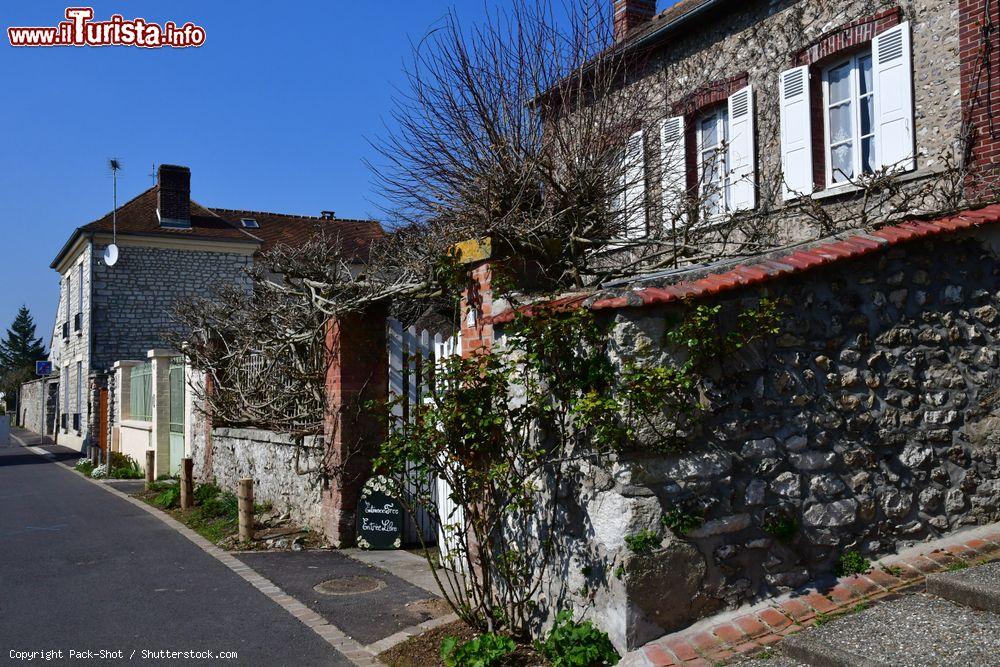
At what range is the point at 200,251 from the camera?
84.8 ft

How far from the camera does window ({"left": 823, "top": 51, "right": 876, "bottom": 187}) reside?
9.15m

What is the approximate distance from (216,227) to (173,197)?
1.58 meters

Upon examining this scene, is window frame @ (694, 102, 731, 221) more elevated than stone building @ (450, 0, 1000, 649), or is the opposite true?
window frame @ (694, 102, 731, 221)

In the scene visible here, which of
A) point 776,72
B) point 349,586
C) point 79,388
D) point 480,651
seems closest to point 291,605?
point 349,586

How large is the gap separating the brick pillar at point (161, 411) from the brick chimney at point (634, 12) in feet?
32.3

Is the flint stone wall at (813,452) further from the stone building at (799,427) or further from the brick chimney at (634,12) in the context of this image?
the brick chimney at (634,12)

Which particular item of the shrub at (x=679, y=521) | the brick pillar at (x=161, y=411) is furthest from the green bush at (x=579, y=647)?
the brick pillar at (x=161, y=411)

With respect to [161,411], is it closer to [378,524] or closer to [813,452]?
[378,524]

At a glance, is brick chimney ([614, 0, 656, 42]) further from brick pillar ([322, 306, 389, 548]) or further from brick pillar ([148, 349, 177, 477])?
brick pillar ([148, 349, 177, 477])

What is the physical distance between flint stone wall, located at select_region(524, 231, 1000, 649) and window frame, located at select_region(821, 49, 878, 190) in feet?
11.7

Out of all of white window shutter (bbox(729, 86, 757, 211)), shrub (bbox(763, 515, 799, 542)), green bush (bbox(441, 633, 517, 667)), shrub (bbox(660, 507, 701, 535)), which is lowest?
green bush (bbox(441, 633, 517, 667))

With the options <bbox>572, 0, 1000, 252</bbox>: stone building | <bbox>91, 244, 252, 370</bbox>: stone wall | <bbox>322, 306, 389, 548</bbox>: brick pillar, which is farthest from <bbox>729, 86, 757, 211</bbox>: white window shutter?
<bbox>91, 244, 252, 370</bbox>: stone wall

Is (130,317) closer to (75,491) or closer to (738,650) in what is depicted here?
(75,491)

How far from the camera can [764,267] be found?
5.03m
